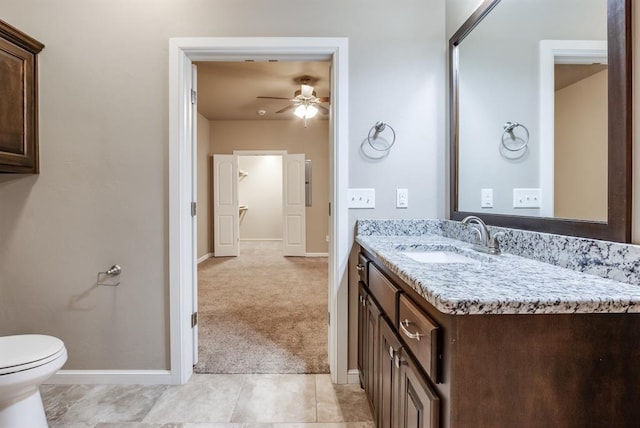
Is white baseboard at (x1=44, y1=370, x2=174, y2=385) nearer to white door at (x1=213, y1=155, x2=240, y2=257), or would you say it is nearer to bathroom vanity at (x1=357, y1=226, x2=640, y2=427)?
bathroom vanity at (x1=357, y1=226, x2=640, y2=427)

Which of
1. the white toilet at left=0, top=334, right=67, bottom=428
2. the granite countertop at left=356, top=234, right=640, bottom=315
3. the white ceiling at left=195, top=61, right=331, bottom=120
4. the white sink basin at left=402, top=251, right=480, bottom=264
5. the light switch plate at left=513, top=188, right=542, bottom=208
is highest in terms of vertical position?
the white ceiling at left=195, top=61, right=331, bottom=120

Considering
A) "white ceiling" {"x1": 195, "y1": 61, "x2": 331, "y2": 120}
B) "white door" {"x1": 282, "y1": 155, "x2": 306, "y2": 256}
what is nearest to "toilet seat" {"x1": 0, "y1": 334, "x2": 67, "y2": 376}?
"white ceiling" {"x1": 195, "y1": 61, "x2": 331, "y2": 120}

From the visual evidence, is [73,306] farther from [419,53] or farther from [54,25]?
[419,53]

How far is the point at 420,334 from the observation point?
83cm

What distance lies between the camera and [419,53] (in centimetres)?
188

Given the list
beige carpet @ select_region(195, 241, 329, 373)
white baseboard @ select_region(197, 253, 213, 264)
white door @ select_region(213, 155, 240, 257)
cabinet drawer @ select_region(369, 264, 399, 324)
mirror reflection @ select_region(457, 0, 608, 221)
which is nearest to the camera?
mirror reflection @ select_region(457, 0, 608, 221)

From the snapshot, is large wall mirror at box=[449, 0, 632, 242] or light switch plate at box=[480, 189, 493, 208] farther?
light switch plate at box=[480, 189, 493, 208]

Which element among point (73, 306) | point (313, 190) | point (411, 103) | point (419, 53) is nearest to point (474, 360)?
point (411, 103)

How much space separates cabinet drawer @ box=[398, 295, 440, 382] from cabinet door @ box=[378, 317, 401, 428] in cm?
12

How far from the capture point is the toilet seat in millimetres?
1264

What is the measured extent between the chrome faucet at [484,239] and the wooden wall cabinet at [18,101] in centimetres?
238

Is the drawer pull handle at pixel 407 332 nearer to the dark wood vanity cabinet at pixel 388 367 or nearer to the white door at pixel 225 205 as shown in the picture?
the dark wood vanity cabinet at pixel 388 367

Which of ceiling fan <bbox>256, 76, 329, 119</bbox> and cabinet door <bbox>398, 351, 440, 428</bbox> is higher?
ceiling fan <bbox>256, 76, 329, 119</bbox>

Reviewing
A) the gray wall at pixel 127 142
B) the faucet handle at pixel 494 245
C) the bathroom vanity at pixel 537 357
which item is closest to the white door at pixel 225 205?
the gray wall at pixel 127 142
